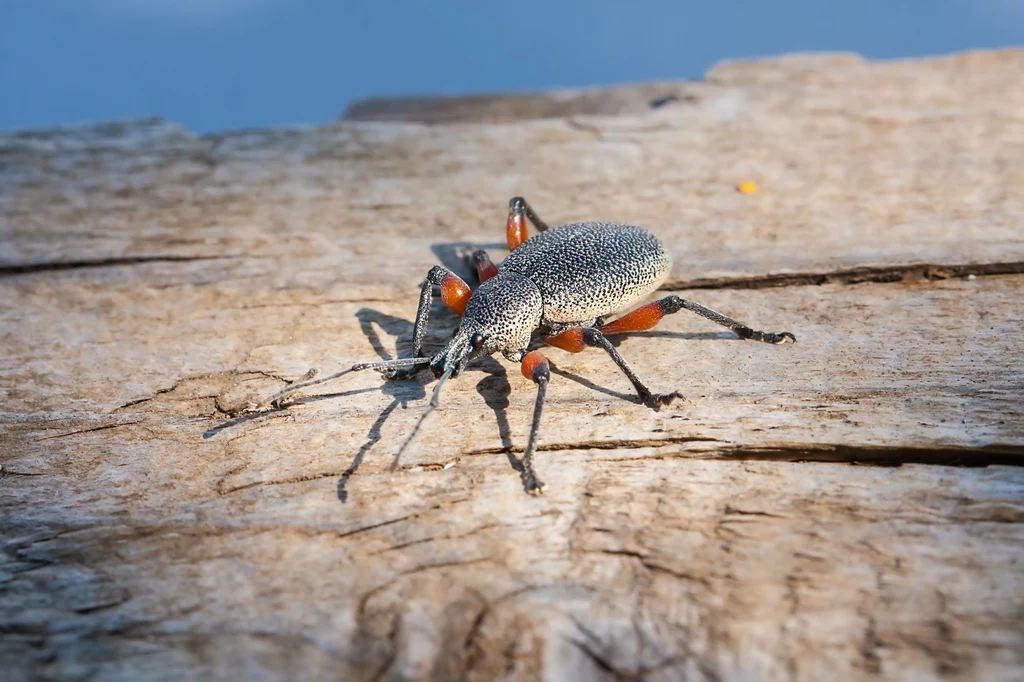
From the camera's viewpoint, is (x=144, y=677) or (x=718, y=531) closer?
(x=144, y=677)

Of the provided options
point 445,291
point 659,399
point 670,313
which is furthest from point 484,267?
point 659,399

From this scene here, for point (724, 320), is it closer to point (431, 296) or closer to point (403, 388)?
point (431, 296)

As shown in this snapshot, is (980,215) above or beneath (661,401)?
above

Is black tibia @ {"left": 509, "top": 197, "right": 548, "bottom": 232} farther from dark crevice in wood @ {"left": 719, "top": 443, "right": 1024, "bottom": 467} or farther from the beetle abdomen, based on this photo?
dark crevice in wood @ {"left": 719, "top": 443, "right": 1024, "bottom": 467}

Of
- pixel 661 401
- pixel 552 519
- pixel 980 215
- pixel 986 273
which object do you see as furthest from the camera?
pixel 980 215

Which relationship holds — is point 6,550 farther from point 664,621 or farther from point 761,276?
point 761,276

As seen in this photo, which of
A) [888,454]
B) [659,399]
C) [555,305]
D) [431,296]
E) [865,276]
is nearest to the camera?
[888,454]

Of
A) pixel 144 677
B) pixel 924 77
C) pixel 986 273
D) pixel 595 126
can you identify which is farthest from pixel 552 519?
pixel 924 77
